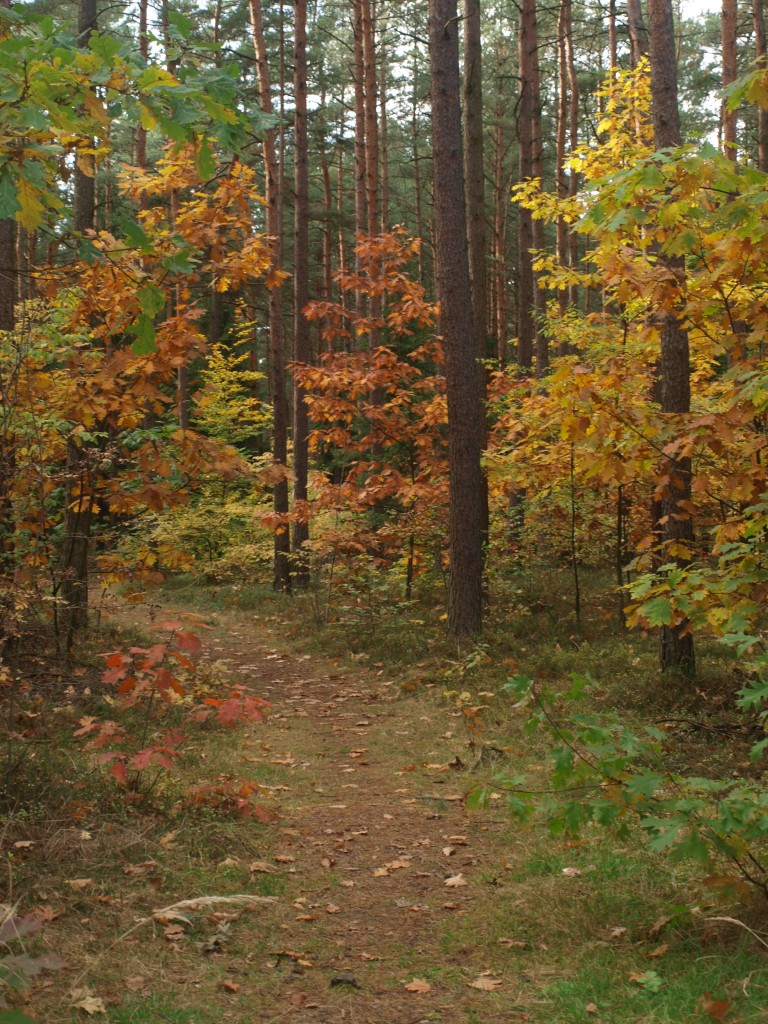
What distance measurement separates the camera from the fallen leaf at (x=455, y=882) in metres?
4.80

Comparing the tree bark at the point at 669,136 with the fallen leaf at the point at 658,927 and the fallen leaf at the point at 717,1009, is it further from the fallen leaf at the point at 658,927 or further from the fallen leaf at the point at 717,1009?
the fallen leaf at the point at 717,1009

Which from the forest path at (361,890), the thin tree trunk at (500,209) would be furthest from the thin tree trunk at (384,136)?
the forest path at (361,890)

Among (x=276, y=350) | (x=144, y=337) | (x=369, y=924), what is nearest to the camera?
(x=144, y=337)

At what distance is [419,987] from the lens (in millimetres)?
3729

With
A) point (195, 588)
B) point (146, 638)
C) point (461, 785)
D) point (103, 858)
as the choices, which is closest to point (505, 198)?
point (195, 588)

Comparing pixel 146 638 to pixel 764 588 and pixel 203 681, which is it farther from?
pixel 764 588

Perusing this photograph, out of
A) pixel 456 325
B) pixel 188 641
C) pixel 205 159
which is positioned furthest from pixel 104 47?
pixel 456 325

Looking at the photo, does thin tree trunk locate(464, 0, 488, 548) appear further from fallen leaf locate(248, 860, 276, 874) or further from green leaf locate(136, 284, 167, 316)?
green leaf locate(136, 284, 167, 316)

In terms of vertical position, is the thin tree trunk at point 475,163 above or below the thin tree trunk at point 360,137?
below

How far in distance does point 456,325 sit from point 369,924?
24.1ft

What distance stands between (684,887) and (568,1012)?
1.22 metres

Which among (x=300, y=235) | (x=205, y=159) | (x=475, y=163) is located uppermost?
(x=300, y=235)

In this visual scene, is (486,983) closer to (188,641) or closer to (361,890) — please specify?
(361,890)

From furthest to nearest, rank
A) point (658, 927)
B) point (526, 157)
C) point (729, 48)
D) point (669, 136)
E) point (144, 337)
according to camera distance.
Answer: point (729, 48), point (526, 157), point (669, 136), point (658, 927), point (144, 337)
